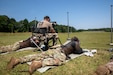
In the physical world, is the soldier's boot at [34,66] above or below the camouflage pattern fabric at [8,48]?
below

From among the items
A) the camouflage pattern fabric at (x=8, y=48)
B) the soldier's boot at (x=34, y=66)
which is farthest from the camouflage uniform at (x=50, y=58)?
the camouflage pattern fabric at (x=8, y=48)

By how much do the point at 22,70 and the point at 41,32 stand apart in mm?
2807

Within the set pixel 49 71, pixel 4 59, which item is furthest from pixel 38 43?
pixel 49 71

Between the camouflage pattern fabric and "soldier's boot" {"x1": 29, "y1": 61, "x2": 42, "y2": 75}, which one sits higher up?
the camouflage pattern fabric

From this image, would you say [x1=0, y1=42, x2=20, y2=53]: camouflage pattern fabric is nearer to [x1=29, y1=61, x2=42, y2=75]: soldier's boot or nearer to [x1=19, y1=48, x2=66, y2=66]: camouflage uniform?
[x1=19, y1=48, x2=66, y2=66]: camouflage uniform

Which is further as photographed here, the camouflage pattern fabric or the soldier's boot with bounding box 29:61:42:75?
the camouflage pattern fabric

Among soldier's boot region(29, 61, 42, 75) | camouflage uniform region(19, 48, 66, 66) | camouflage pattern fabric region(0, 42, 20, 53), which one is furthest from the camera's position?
camouflage pattern fabric region(0, 42, 20, 53)

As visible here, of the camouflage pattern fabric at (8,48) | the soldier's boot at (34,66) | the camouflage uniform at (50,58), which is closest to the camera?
the soldier's boot at (34,66)

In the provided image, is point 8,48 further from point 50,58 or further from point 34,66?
point 34,66

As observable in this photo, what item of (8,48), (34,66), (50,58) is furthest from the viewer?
(8,48)

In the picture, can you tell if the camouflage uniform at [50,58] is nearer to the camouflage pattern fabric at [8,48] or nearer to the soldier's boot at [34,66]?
the soldier's boot at [34,66]

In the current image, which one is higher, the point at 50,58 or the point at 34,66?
the point at 50,58

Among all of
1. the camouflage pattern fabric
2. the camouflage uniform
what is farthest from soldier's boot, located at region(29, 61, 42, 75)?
the camouflage pattern fabric

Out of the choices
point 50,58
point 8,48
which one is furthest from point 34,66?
point 8,48
